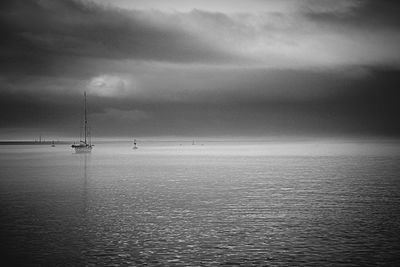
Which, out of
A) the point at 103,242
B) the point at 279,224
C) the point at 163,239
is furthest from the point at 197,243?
the point at 279,224

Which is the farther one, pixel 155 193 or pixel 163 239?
pixel 155 193

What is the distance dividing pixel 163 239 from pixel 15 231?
12756mm

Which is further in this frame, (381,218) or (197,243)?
(381,218)

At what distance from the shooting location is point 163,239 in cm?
3488

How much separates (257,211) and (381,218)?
12.1m

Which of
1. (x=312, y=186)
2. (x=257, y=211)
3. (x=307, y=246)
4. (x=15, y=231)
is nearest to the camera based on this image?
(x=307, y=246)

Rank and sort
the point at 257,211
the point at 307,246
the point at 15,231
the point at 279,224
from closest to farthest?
1. the point at 307,246
2. the point at 15,231
3. the point at 279,224
4. the point at 257,211

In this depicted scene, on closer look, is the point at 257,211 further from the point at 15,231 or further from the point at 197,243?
the point at 15,231

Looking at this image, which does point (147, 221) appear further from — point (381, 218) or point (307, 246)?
point (381, 218)

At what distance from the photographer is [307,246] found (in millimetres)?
32500

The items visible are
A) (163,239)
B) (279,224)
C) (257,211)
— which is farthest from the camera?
(257,211)

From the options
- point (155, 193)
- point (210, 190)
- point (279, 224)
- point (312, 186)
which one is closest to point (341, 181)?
point (312, 186)

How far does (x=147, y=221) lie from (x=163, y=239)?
8.01 metres

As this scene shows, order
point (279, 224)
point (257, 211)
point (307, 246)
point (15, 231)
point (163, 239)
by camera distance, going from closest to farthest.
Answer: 1. point (307, 246)
2. point (163, 239)
3. point (15, 231)
4. point (279, 224)
5. point (257, 211)
